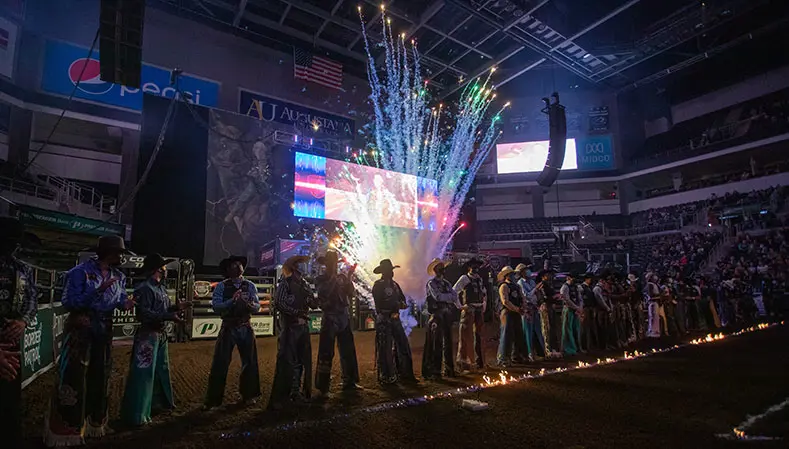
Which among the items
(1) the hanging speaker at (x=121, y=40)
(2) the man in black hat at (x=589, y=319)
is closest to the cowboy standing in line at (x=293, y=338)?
(1) the hanging speaker at (x=121, y=40)

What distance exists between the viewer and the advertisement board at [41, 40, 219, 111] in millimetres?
20000

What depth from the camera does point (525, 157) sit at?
130 feet

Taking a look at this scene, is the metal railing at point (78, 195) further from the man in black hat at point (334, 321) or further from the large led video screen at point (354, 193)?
the man in black hat at point (334, 321)

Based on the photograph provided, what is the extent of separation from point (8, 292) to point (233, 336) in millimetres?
2903

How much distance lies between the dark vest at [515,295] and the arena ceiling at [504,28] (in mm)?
14990

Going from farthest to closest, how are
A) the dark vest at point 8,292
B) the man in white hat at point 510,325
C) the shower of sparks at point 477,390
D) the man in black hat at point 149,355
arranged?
the man in white hat at point 510,325
the man in black hat at point 149,355
the shower of sparks at point 477,390
the dark vest at point 8,292

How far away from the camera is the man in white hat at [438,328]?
7754 millimetres

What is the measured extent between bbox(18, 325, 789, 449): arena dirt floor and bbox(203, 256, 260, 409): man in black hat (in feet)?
0.82

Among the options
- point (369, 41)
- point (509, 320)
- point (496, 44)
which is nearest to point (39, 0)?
point (369, 41)

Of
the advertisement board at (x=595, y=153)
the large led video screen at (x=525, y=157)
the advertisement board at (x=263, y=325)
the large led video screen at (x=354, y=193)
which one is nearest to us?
the advertisement board at (x=263, y=325)

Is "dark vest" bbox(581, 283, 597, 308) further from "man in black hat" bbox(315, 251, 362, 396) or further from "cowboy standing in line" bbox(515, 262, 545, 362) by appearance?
"man in black hat" bbox(315, 251, 362, 396)

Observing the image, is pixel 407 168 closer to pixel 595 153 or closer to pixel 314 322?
pixel 314 322

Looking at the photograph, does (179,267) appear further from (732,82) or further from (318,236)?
(732,82)

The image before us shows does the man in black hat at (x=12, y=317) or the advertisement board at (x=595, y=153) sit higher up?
the advertisement board at (x=595, y=153)
